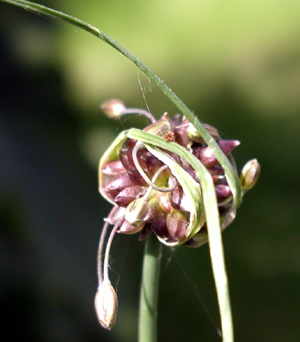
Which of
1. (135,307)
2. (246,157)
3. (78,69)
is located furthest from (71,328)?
(78,69)

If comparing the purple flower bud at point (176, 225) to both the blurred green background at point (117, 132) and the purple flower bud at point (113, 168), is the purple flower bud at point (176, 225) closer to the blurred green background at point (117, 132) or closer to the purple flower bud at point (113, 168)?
the purple flower bud at point (113, 168)

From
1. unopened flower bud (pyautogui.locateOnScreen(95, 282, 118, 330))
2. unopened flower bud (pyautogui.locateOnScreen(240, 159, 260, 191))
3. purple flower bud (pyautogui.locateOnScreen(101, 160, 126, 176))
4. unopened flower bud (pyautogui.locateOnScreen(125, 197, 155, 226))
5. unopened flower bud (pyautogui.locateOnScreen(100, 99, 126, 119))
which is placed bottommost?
unopened flower bud (pyautogui.locateOnScreen(95, 282, 118, 330))

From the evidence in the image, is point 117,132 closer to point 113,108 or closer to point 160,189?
point 113,108

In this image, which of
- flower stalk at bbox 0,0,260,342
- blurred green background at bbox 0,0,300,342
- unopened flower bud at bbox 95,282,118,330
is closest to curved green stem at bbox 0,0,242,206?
flower stalk at bbox 0,0,260,342

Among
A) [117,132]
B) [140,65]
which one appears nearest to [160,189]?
[140,65]

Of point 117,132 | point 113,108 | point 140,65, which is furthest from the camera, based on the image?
point 117,132

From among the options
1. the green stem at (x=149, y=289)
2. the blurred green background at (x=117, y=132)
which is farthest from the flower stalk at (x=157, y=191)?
the blurred green background at (x=117, y=132)

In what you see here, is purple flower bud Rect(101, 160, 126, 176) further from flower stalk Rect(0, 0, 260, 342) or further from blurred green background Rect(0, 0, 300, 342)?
blurred green background Rect(0, 0, 300, 342)
